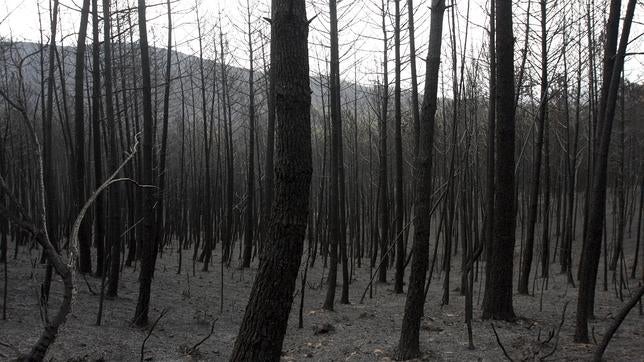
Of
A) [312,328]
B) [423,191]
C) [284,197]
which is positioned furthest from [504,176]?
[284,197]

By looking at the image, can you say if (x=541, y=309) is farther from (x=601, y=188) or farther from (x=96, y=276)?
(x=96, y=276)

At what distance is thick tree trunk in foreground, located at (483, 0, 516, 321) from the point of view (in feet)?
22.2

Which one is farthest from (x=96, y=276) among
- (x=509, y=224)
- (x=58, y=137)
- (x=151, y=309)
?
(x=58, y=137)

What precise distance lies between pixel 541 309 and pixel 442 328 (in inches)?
84.0

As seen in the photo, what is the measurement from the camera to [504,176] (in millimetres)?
6824

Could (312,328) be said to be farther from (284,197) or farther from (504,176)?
(284,197)

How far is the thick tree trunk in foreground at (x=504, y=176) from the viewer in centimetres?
678

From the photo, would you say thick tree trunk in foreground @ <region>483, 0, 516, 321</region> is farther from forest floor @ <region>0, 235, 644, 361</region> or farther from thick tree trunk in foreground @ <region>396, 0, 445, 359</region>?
thick tree trunk in foreground @ <region>396, 0, 445, 359</region>

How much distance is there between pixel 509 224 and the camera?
684cm

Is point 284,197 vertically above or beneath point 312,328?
above

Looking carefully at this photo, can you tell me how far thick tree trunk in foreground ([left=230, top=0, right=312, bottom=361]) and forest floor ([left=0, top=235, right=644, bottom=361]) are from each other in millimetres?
2197

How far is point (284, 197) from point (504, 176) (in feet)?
15.6

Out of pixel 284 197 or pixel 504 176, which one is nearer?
Result: pixel 284 197

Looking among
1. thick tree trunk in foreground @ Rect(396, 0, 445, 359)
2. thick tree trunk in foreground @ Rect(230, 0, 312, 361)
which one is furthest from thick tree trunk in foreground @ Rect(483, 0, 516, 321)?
thick tree trunk in foreground @ Rect(230, 0, 312, 361)
